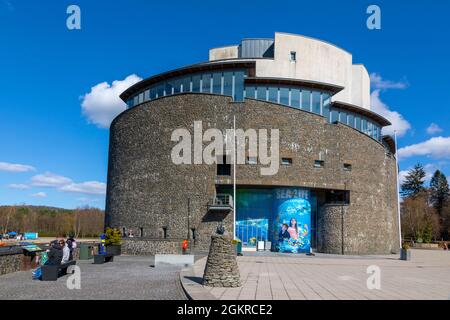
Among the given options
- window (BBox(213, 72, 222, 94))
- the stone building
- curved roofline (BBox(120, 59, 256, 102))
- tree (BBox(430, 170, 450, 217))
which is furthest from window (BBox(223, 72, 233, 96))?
tree (BBox(430, 170, 450, 217))

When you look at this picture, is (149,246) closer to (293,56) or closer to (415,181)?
(293,56)

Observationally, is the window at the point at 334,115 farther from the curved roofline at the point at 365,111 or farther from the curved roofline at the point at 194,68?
the curved roofline at the point at 194,68

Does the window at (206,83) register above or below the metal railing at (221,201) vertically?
above

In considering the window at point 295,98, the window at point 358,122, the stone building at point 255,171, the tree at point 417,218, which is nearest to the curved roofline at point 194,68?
the stone building at point 255,171

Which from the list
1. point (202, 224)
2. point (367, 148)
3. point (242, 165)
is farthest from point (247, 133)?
point (367, 148)

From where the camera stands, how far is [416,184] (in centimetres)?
9975

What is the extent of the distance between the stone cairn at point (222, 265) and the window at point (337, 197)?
85.9ft

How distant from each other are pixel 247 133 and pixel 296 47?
13.0 metres

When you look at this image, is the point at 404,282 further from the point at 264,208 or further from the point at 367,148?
the point at 367,148

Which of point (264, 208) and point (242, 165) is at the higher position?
point (242, 165)

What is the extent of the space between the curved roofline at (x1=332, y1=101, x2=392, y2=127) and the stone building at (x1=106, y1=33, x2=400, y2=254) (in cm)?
21

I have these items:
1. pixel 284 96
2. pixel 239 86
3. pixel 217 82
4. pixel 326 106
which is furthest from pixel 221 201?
pixel 326 106

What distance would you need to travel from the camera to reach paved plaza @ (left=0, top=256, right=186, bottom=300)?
38.5 feet

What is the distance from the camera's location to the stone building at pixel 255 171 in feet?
114
